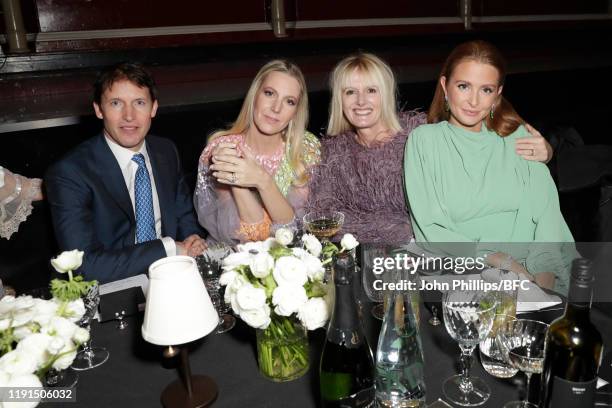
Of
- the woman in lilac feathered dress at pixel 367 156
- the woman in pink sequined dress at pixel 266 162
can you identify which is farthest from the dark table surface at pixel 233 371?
the woman in pink sequined dress at pixel 266 162

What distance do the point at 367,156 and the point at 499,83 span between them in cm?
58

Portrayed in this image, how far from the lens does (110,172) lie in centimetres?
204

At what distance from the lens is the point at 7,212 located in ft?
7.33

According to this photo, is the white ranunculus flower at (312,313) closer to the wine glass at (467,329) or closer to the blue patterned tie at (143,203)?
the wine glass at (467,329)

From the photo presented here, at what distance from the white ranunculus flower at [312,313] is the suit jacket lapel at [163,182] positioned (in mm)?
1454

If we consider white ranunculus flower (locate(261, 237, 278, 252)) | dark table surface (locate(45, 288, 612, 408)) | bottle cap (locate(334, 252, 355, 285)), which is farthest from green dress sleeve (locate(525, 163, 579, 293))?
bottle cap (locate(334, 252, 355, 285))

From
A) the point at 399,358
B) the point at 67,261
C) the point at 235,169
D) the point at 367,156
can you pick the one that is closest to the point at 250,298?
the point at 399,358

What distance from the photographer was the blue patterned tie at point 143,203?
213 cm

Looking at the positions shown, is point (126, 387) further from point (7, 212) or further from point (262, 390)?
point (7, 212)

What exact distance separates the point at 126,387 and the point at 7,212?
1560 millimetres

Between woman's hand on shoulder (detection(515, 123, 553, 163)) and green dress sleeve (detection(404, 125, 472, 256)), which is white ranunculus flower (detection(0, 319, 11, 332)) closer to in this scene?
green dress sleeve (detection(404, 125, 472, 256))

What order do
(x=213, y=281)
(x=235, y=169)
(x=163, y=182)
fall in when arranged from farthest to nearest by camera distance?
1. (x=163, y=182)
2. (x=235, y=169)
3. (x=213, y=281)

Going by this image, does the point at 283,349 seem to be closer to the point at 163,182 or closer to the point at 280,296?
the point at 280,296

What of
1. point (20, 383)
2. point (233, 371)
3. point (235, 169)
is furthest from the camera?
point (235, 169)
